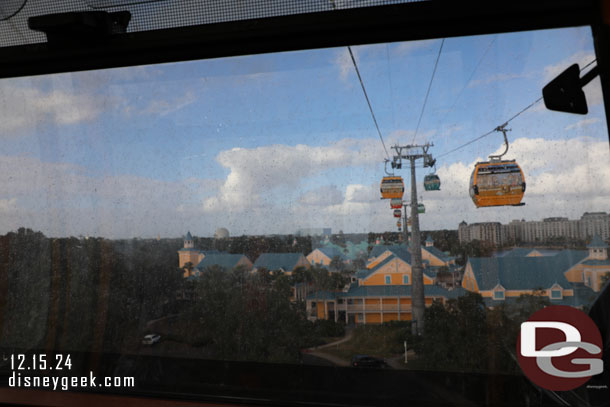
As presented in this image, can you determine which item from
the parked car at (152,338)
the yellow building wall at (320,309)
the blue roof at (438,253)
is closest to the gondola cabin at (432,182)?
the blue roof at (438,253)

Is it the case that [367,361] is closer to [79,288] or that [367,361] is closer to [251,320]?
[251,320]

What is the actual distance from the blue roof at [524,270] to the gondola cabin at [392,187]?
0.40 m

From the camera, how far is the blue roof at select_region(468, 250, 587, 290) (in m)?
1.55

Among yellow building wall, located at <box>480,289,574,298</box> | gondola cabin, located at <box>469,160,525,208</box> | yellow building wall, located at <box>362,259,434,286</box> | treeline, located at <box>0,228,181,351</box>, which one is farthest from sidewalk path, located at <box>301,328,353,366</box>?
gondola cabin, located at <box>469,160,525,208</box>

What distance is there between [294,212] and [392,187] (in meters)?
0.45

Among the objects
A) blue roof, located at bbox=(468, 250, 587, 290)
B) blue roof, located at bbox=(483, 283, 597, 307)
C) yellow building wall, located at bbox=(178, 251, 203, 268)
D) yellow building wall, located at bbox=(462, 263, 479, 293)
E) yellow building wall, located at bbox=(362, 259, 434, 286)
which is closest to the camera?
blue roof, located at bbox=(483, 283, 597, 307)

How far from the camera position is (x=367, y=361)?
5.78 ft

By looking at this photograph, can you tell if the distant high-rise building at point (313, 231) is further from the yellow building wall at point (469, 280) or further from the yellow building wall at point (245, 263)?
the yellow building wall at point (469, 280)

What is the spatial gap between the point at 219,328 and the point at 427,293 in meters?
0.96

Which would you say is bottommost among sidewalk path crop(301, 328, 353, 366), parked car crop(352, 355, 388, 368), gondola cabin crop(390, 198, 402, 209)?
parked car crop(352, 355, 388, 368)

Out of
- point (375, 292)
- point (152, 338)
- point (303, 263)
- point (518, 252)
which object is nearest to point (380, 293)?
point (375, 292)

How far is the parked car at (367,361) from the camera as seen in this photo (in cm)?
175

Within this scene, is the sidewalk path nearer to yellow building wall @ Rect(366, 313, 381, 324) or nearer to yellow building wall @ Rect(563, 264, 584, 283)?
yellow building wall @ Rect(366, 313, 381, 324)

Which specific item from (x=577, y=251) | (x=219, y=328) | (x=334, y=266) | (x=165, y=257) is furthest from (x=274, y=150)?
(x=577, y=251)
